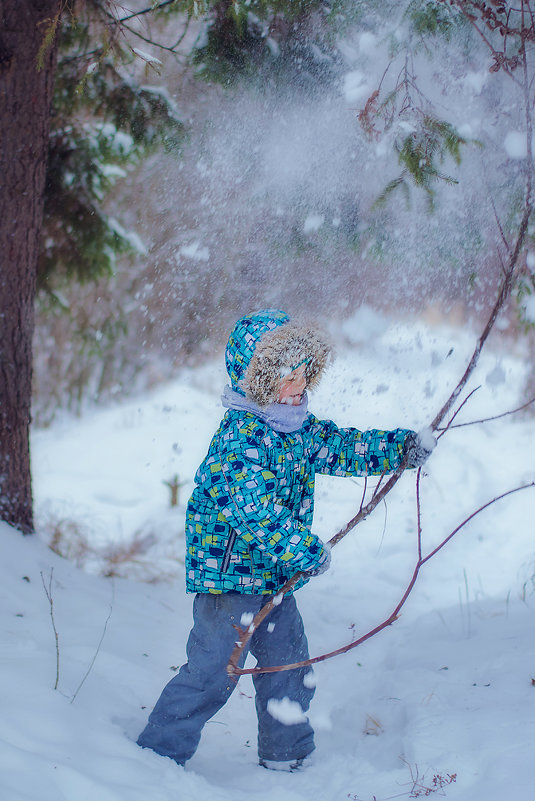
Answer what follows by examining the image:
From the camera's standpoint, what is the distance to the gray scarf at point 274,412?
1.83 metres

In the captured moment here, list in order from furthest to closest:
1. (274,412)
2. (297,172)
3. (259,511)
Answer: (297,172) < (274,412) < (259,511)

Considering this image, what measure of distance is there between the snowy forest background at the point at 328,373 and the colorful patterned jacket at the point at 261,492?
42 centimetres

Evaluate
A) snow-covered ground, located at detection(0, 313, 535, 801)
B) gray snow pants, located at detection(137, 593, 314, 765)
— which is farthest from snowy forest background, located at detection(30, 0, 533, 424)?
gray snow pants, located at detection(137, 593, 314, 765)

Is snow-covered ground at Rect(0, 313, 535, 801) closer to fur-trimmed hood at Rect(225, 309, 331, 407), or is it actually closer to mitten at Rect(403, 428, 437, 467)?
mitten at Rect(403, 428, 437, 467)

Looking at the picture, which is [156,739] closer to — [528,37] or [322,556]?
[322,556]

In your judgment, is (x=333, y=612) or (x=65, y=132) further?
(x=65, y=132)

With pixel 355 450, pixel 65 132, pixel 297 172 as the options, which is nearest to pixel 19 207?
pixel 65 132

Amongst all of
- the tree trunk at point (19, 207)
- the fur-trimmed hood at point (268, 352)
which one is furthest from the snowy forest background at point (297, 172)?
the fur-trimmed hood at point (268, 352)

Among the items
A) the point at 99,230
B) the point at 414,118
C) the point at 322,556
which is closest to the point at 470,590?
the point at 322,556

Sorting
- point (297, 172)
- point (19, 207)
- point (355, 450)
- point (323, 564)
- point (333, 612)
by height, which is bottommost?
point (333, 612)

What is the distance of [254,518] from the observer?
1.72 meters

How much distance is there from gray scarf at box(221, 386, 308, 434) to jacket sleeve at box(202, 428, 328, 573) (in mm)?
99

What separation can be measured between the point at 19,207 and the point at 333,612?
2.37m

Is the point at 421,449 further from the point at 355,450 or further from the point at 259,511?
the point at 259,511
